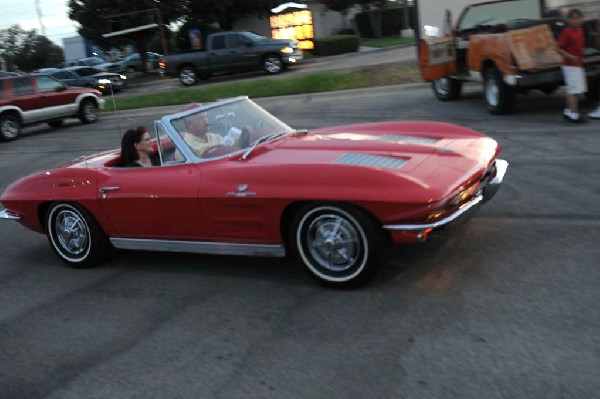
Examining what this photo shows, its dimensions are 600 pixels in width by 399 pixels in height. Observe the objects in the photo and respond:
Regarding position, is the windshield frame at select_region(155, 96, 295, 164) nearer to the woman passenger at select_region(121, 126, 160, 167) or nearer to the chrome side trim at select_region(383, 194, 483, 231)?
the woman passenger at select_region(121, 126, 160, 167)

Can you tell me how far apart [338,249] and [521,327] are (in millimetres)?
1273

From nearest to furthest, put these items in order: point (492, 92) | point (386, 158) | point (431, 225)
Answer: point (431, 225) → point (386, 158) → point (492, 92)

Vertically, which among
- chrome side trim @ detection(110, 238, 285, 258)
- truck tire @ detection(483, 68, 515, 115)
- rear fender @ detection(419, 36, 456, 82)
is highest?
rear fender @ detection(419, 36, 456, 82)

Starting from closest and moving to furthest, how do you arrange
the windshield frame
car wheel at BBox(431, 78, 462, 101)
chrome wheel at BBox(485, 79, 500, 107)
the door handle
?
the windshield frame → the door handle → chrome wheel at BBox(485, 79, 500, 107) → car wheel at BBox(431, 78, 462, 101)

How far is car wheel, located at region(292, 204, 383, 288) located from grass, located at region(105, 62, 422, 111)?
12.9 m

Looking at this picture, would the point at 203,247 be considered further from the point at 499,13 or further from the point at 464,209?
the point at 499,13

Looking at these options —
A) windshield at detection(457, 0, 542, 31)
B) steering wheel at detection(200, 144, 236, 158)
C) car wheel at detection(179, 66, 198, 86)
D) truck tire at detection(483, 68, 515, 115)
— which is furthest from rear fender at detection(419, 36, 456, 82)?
car wheel at detection(179, 66, 198, 86)

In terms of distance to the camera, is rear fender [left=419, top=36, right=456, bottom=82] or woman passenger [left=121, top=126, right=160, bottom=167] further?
rear fender [left=419, top=36, right=456, bottom=82]

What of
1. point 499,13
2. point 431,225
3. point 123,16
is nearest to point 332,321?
point 431,225

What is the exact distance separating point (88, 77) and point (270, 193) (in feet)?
90.5

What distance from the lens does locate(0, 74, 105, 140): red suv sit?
55.3 feet

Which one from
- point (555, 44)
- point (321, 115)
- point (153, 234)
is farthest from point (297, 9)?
point (153, 234)

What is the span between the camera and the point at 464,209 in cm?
446

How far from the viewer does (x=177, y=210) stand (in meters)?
5.00
